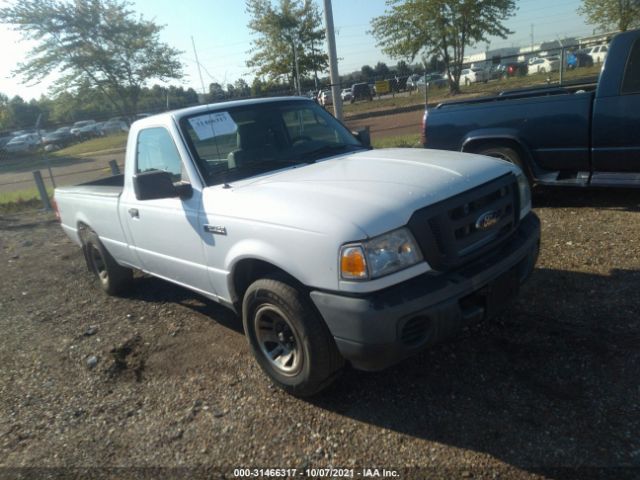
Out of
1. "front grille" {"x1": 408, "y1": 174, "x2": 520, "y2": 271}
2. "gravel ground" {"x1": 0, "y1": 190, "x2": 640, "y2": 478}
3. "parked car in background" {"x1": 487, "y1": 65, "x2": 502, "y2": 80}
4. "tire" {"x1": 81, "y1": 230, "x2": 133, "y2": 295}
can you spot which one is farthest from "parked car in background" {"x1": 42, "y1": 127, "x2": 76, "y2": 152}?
"front grille" {"x1": 408, "y1": 174, "x2": 520, "y2": 271}

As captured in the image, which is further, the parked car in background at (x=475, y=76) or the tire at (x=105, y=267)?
the parked car in background at (x=475, y=76)

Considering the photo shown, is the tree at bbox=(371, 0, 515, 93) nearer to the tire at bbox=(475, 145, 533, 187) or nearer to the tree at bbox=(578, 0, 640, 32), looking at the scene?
the tree at bbox=(578, 0, 640, 32)

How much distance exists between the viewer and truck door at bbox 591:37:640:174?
16.3 ft

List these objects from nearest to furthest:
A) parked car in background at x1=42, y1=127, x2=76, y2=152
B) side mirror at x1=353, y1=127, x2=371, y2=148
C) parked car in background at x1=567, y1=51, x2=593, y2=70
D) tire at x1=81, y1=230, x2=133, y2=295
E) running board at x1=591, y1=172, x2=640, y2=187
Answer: side mirror at x1=353, y1=127, x2=371, y2=148 → tire at x1=81, y1=230, x2=133, y2=295 → running board at x1=591, y1=172, x2=640, y2=187 → parked car in background at x1=567, y1=51, x2=593, y2=70 → parked car in background at x1=42, y1=127, x2=76, y2=152

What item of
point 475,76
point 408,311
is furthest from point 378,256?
point 475,76

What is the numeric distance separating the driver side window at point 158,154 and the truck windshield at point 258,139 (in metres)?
0.18

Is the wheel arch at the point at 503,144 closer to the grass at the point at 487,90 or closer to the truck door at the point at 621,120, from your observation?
the truck door at the point at 621,120

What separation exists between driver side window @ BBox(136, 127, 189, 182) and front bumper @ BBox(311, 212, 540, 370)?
1.67 meters

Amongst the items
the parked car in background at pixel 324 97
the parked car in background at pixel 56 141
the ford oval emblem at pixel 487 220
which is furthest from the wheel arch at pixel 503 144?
the parked car in background at pixel 56 141

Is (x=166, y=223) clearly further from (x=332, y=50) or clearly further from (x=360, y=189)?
(x=332, y=50)

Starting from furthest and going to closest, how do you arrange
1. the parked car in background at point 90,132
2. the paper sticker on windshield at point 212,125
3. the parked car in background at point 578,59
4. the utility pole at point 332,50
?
the parked car in background at point 90,132 → the parked car in background at point 578,59 → the utility pole at point 332,50 → the paper sticker on windshield at point 212,125

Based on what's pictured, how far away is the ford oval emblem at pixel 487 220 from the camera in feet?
9.09

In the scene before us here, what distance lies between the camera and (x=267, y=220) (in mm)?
2754

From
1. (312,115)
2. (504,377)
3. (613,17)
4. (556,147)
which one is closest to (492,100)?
(556,147)
